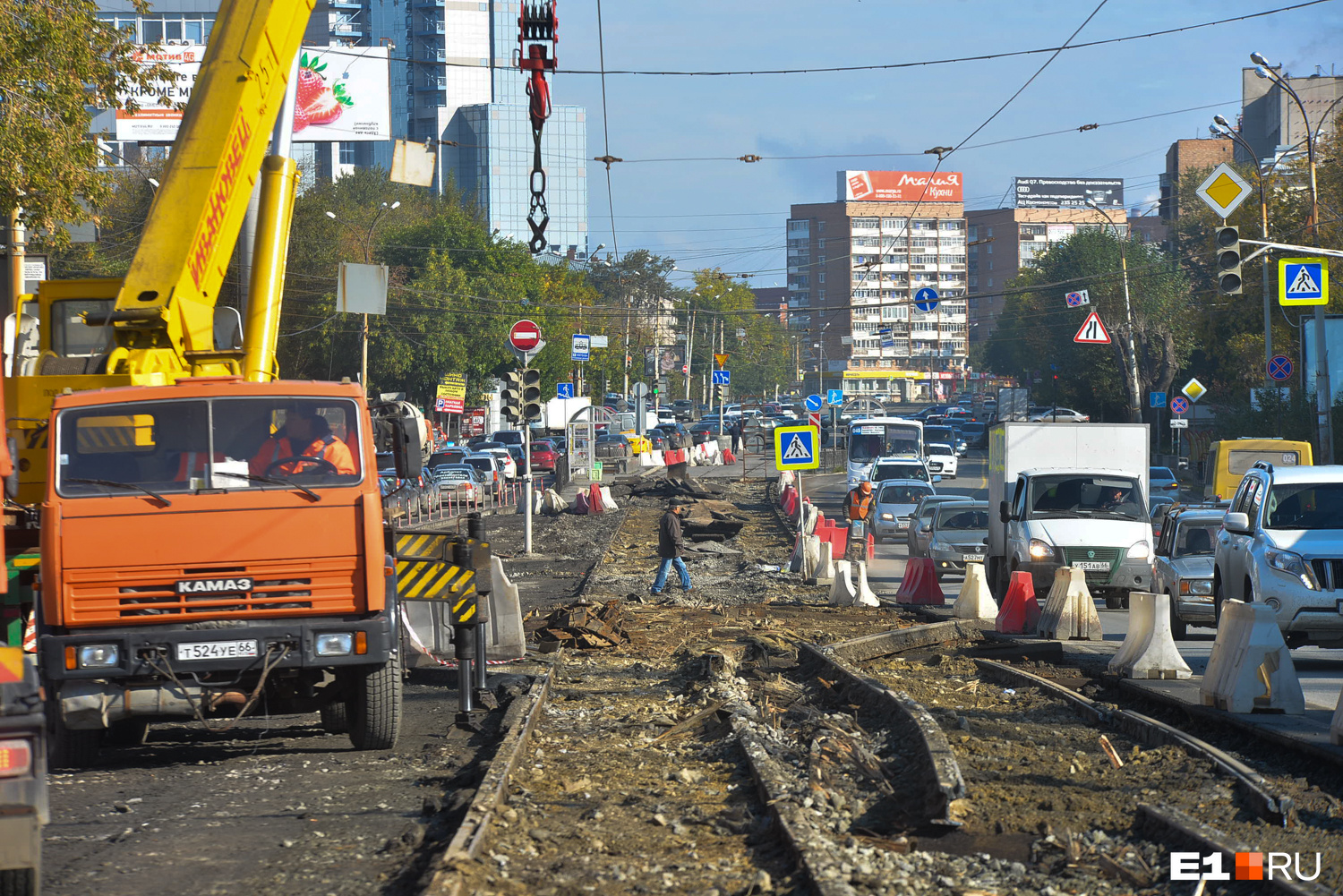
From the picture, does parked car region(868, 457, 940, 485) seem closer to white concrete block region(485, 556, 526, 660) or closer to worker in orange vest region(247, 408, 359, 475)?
white concrete block region(485, 556, 526, 660)

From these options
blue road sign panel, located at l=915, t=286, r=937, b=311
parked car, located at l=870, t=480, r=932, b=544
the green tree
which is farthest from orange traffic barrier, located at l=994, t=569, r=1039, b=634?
blue road sign panel, located at l=915, t=286, r=937, b=311

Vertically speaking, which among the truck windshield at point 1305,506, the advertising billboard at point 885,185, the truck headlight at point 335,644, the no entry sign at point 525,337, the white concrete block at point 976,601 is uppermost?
the advertising billboard at point 885,185

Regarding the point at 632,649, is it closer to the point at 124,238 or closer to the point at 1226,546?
the point at 1226,546

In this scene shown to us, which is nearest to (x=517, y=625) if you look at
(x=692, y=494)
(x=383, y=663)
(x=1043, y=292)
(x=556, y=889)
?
(x=383, y=663)

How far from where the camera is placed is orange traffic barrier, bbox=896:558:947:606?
22.0 meters

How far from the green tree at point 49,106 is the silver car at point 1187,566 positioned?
553 inches

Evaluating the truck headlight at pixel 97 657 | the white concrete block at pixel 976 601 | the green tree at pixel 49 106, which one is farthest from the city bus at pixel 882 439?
the truck headlight at pixel 97 657

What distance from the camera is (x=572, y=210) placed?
165 meters

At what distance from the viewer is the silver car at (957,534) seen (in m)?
26.3

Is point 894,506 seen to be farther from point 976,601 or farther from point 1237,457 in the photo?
point 976,601

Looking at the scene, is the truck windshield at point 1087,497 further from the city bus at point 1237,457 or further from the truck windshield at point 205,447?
the city bus at point 1237,457

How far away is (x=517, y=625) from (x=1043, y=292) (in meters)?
95.0

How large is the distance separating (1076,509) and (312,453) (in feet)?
46.3

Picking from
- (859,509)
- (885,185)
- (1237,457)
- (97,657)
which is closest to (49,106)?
(97,657)
